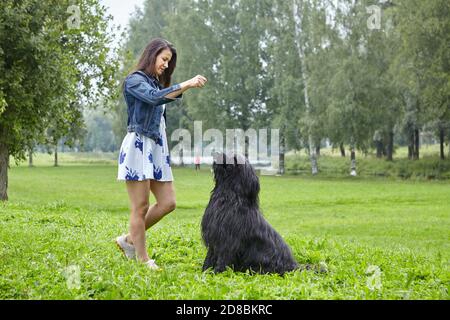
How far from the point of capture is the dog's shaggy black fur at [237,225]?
5676 millimetres

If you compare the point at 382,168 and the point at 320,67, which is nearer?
the point at 320,67

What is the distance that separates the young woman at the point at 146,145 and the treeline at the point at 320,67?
74.0ft

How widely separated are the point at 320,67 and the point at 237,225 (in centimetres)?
3117

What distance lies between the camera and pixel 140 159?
5.88 m

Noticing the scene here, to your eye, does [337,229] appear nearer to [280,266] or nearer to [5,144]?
[280,266]

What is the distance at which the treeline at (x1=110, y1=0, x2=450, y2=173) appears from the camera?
32.0 m

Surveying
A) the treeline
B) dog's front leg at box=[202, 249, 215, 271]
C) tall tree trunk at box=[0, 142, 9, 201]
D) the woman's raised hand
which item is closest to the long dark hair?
the woman's raised hand

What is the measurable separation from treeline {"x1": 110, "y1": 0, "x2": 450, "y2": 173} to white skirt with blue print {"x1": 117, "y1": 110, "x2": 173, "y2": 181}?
2278 cm

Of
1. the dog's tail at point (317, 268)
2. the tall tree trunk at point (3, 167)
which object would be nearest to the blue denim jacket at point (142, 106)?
the dog's tail at point (317, 268)

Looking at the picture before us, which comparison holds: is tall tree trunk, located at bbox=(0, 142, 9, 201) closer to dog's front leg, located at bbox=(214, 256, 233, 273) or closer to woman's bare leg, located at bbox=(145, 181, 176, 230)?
woman's bare leg, located at bbox=(145, 181, 176, 230)

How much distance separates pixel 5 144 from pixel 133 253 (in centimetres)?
1461

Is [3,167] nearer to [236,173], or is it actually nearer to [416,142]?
[236,173]

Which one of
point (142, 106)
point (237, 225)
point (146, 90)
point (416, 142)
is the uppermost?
point (416, 142)

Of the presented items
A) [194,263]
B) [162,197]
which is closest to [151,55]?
[162,197]
